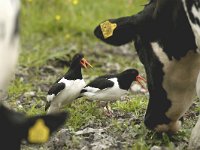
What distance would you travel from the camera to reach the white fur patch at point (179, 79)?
17.3 feet

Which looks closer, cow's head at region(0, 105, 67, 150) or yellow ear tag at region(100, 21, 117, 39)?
cow's head at region(0, 105, 67, 150)

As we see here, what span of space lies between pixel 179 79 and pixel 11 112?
1.65 m

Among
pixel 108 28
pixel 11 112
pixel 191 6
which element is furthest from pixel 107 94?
pixel 11 112

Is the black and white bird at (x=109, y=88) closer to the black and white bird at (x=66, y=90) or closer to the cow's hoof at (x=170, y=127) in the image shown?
the black and white bird at (x=66, y=90)

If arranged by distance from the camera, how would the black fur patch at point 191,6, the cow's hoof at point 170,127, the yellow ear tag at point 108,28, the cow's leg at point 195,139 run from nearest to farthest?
the black fur patch at point 191,6 < the cow's leg at point 195,139 < the cow's hoof at point 170,127 < the yellow ear tag at point 108,28

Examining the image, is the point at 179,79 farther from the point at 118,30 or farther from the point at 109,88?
the point at 109,88

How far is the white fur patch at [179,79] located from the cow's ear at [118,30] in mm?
296

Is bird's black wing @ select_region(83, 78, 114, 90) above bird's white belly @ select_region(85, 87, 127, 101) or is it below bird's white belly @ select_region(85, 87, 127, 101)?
above

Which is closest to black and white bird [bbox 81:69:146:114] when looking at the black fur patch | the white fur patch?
the white fur patch

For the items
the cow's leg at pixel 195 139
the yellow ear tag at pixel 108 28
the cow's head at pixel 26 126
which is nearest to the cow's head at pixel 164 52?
the yellow ear tag at pixel 108 28

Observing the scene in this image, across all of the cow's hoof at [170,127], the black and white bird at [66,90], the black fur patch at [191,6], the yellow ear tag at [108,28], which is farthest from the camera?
the black and white bird at [66,90]

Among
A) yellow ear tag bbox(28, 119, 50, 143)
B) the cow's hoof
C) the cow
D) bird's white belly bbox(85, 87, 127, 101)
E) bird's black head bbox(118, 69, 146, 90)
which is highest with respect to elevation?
the cow

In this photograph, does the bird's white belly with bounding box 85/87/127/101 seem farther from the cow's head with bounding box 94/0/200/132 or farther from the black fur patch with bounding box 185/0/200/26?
the black fur patch with bounding box 185/0/200/26

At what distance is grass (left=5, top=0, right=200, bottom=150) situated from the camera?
6.26 metres
